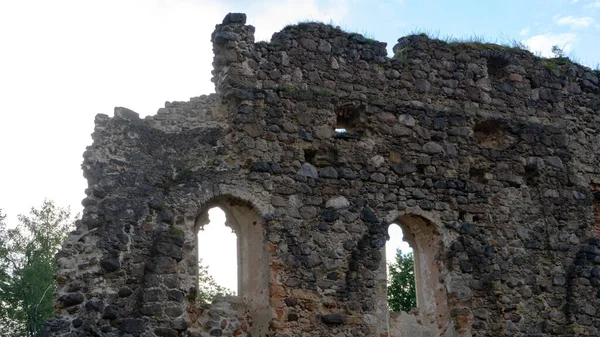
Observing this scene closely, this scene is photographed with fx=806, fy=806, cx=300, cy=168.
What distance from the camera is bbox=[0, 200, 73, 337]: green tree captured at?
17.8 meters

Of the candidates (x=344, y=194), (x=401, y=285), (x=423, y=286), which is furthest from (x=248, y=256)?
(x=401, y=285)

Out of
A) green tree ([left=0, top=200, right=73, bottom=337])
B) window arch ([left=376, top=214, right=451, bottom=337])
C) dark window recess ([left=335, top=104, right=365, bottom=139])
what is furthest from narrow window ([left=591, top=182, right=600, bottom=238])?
green tree ([left=0, top=200, right=73, bottom=337])

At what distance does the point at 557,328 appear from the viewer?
35.5 ft

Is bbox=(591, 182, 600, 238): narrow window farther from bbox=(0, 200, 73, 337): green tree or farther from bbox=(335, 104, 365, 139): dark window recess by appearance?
bbox=(0, 200, 73, 337): green tree

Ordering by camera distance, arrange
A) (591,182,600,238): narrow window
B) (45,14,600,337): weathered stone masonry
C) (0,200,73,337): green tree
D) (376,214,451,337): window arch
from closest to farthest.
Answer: (45,14,600,337): weathered stone masonry
(376,214,451,337): window arch
(591,182,600,238): narrow window
(0,200,73,337): green tree

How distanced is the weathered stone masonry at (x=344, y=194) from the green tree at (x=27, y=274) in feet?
28.8

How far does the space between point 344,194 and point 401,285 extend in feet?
Answer: 30.2

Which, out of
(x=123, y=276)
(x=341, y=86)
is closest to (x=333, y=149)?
(x=341, y=86)

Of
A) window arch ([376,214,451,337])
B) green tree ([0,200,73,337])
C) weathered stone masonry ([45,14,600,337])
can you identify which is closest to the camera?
weathered stone masonry ([45,14,600,337])

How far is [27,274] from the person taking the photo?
17812 millimetres

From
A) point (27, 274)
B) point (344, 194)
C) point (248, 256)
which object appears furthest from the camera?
point (27, 274)

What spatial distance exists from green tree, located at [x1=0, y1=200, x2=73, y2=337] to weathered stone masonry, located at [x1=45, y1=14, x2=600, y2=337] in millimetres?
8790

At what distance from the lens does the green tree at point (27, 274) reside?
58.3ft

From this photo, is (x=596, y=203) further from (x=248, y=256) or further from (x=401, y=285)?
(x=401, y=285)
